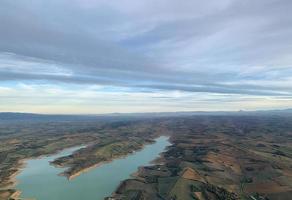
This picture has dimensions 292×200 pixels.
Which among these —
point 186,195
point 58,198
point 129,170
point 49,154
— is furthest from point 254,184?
point 49,154

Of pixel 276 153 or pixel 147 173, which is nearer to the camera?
pixel 147 173

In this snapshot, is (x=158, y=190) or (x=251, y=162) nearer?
(x=158, y=190)

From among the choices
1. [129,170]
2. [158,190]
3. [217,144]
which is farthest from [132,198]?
[217,144]

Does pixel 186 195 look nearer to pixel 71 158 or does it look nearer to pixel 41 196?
pixel 41 196

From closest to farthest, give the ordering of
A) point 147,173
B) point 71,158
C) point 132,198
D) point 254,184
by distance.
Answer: point 132,198 < point 254,184 < point 147,173 < point 71,158

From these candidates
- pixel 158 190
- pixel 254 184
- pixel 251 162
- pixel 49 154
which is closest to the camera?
pixel 158 190

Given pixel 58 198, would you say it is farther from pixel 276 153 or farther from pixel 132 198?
pixel 276 153
